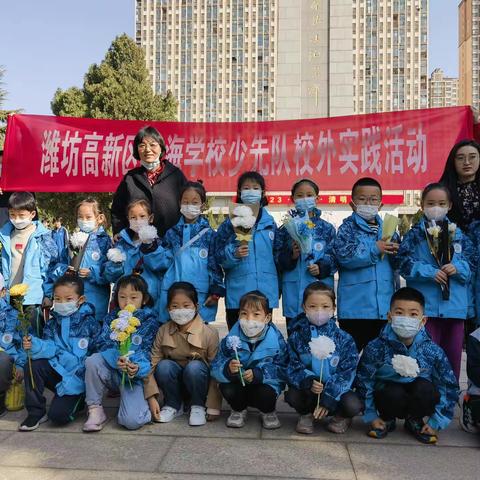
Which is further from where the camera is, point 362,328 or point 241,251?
point 362,328

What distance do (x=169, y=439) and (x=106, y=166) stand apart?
3.43m

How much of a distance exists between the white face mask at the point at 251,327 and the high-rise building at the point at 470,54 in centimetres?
7810

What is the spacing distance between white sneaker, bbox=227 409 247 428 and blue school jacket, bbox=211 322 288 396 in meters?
0.24

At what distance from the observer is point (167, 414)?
3451mm

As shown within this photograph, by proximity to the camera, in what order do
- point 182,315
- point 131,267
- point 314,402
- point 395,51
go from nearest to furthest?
1. point 314,402
2. point 182,315
3. point 131,267
4. point 395,51

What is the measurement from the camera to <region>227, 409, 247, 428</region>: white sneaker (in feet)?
10.9

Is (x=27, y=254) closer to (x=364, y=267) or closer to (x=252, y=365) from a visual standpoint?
(x=252, y=365)

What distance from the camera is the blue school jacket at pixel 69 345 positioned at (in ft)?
11.2

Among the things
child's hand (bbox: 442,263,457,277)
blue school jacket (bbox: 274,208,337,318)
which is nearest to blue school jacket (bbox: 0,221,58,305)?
blue school jacket (bbox: 274,208,337,318)

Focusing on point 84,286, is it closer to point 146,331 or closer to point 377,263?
point 146,331

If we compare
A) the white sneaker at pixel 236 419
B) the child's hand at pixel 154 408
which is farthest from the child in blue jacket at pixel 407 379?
the child's hand at pixel 154 408


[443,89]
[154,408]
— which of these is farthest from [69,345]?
[443,89]

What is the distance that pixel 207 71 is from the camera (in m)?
70.7

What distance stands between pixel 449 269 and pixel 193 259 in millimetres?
1860
